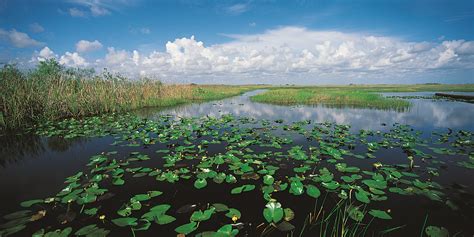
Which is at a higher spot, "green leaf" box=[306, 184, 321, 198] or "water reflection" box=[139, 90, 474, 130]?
"water reflection" box=[139, 90, 474, 130]

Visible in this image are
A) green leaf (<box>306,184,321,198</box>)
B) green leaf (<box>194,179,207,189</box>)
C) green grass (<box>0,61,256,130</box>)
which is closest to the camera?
green leaf (<box>306,184,321,198</box>)

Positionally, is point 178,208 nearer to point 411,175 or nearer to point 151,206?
point 151,206

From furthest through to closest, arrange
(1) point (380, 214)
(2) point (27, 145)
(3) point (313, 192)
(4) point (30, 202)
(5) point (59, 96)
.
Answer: (5) point (59, 96) < (2) point (27, 145) < (3) point (313, 192) < (4) point (30, 202) < (1) point (380, 214)

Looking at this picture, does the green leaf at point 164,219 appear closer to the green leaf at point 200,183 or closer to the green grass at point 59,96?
the green leaf at point 200,183

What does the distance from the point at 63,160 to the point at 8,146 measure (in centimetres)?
274

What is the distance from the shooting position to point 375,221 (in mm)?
2799

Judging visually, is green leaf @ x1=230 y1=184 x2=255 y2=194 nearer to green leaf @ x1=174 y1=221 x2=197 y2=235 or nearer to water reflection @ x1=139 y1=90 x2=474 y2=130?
green leaf @ x1=174 y1=221 x2=197 y2=235

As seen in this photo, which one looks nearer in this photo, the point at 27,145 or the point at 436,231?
the point at 436,231

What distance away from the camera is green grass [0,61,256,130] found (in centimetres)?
825

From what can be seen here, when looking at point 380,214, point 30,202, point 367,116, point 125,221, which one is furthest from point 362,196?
point 367,116

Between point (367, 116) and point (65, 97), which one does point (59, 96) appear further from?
point (367, 116)

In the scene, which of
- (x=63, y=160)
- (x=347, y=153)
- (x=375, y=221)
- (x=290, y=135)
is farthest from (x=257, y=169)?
(x=63, y=160)

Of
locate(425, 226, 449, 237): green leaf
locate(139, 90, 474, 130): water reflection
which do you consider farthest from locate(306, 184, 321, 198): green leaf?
locate(139, 90, 474, 130): water reflection

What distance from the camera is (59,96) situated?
10406 millimetres
